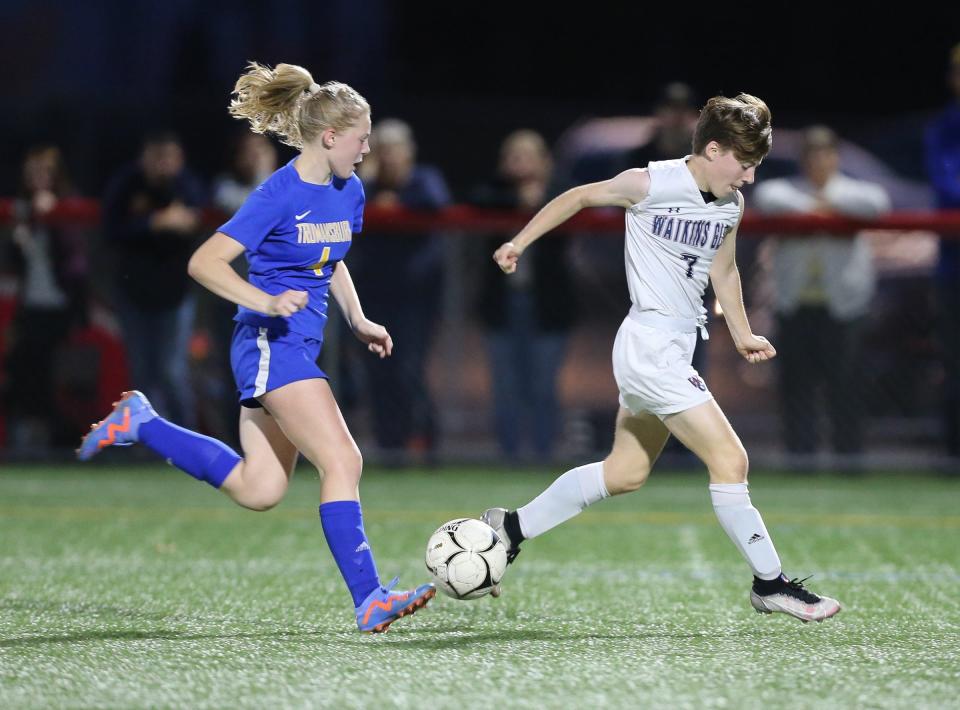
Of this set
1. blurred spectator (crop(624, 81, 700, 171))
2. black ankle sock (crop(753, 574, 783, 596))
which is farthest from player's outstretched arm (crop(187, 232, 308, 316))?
blurred spectator (crop(624, 81, 700, 171))

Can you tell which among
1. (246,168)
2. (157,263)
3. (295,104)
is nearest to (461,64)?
(246,168)

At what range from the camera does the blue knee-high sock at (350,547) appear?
191 inches

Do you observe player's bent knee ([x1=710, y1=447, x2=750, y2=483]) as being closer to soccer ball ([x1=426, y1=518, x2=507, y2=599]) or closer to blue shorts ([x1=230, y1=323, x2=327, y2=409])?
soccer ball ([x1=426, y1=518, x2=507, y2=599])

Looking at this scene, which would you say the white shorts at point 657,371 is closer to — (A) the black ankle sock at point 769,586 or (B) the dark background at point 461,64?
(A) the black ankle sock at point 769,586

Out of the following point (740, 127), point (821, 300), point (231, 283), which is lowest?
point (821, 300)

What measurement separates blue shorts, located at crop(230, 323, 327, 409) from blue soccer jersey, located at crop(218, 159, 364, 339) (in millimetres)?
29

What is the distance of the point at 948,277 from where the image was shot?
10266 mm

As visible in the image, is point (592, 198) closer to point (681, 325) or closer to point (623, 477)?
point (681, 325)

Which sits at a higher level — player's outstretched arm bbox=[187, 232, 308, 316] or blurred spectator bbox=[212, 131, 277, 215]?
player's outstretched arm bbox=[187, 232, 308, 316]

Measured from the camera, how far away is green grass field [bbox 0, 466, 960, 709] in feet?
13.1

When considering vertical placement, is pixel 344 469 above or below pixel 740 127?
below

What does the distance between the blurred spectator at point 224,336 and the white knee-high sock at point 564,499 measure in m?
4.71

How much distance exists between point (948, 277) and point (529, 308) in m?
2.69

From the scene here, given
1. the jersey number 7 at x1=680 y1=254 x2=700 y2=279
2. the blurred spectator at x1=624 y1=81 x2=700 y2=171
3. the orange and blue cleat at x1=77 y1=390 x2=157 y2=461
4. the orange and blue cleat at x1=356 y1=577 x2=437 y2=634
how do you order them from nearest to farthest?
the orange and blue cleat at x1=356 y1=577 x2=437 y2=634 < the jersey number 7 at x1=680 y1=254 x2=700 y2=279 < the orange and blue cleat at x1=77 y1=390 x2=157 y2=461 < the blurred spectator at x1=624 y1=81 x2=700 y2=171
